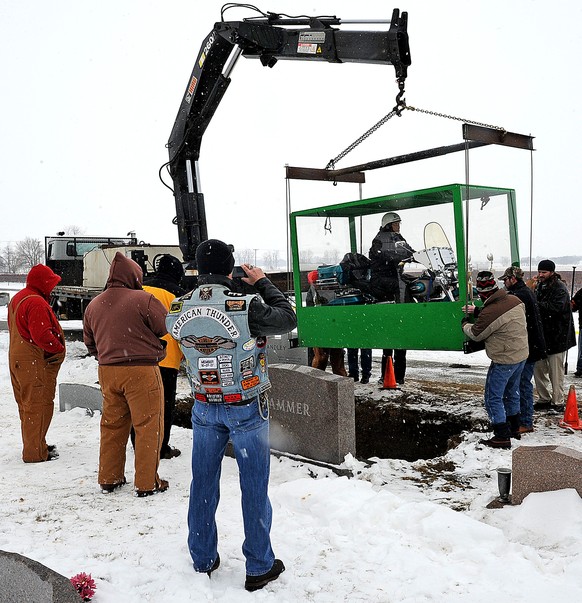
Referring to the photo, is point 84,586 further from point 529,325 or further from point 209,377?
point 529,325

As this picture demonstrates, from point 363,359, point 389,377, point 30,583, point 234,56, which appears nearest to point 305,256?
point 363,359

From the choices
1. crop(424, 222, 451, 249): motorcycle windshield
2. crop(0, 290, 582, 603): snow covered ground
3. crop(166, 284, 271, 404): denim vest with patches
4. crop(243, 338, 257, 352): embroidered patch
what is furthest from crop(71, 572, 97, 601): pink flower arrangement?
crop(424, 222, 451, 249): motorcycle windshield

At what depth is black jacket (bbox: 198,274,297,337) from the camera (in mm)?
3320

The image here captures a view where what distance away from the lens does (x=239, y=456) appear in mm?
3352

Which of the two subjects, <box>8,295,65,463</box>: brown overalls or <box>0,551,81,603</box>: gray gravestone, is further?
<box>8,295,65,463</box>: brown overalls

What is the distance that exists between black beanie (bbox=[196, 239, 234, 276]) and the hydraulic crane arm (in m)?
4.56

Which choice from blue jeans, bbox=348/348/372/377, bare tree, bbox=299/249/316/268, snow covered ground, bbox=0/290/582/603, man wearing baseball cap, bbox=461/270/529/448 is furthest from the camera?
blue jeans, bbox=348/348/372/377

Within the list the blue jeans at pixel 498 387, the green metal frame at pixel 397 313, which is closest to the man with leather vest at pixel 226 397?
the blue jeans at pixel 498 387

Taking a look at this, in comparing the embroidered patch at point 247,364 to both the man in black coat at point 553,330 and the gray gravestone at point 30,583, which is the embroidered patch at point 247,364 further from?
the man in black coat at point 553,330

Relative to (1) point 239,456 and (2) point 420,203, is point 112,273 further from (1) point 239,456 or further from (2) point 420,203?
(2) point 420,203

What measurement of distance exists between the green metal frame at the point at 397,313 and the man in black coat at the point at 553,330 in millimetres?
518

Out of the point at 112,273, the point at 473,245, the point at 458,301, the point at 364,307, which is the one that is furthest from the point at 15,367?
the point at 473,245

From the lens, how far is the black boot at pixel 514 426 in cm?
642

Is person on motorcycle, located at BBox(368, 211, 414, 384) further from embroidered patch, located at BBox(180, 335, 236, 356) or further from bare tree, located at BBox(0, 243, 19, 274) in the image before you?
bare tree, located at BBox(0, 243, 19, 274)
